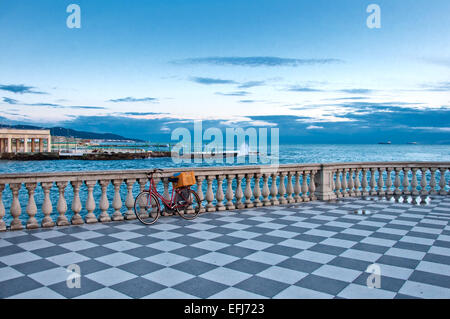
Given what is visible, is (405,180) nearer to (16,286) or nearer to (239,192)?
(239,192)

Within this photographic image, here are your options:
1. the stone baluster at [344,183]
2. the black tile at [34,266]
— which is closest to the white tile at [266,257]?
the black tile at [34,266]

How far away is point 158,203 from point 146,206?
0.99 feet

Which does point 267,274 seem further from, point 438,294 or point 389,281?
point 438,294

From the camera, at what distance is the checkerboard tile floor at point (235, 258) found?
3.67 metres

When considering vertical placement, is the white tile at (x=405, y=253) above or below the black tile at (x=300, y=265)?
below

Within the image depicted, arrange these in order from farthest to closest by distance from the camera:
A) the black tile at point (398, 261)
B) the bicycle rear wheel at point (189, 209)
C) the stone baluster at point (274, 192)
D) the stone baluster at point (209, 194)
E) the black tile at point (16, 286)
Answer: the stone baluster at point (274, 192) → the stone baluster at point (209, 194) → the bicycle rear wheel at point (189, 209) → the black tile at point (398, 261) → the black tile at point (16, 286)

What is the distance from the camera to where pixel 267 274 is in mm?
4109

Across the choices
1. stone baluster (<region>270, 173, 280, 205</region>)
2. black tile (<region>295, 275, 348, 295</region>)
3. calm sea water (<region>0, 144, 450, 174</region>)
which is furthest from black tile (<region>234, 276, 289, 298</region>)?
calm sea water (<region>0, 144, 450, 174</region>)

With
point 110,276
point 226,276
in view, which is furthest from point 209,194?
point 110,276

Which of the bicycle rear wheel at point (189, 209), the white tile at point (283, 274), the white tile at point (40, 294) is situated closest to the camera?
the white tile at point (40, 294)

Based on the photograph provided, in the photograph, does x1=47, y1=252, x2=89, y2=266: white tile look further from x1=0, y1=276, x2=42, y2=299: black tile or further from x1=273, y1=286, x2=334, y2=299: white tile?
x1=273, y1=286, x2=334, y2=299: white tile

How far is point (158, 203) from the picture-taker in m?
6.85

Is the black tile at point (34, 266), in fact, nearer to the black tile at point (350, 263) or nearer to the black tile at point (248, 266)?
the black tile at point (248, 266)
